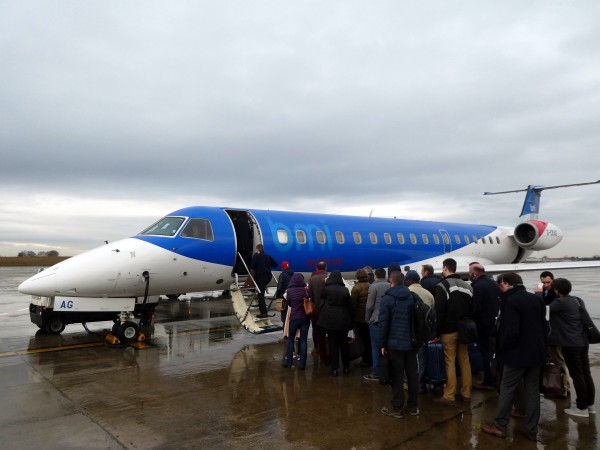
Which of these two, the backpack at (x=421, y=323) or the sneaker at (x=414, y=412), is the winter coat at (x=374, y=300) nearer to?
the backpack at (x=421, y=323)

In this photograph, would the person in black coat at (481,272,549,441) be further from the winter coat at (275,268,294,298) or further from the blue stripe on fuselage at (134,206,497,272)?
the blue stripe on fuselage at (134,206,497,272)

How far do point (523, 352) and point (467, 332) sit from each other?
3.16ft

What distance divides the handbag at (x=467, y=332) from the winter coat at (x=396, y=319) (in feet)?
2.52

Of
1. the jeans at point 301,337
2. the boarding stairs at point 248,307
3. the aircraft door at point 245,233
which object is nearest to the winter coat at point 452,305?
the jeans at point 301,337

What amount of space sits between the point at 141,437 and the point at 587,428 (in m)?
5.04

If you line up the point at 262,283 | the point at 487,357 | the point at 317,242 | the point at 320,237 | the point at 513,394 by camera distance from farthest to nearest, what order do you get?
the point at 320,237
the point at 317,242
the point at 262,283
the point at 487,357
the point at 513,394

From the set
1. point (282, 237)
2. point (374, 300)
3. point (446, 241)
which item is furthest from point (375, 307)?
point (446, 241)

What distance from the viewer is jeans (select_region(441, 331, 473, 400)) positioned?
5.95 m

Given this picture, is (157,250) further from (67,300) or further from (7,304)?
(7,304)

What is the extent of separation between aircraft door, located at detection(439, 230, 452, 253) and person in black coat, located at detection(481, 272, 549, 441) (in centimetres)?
1412

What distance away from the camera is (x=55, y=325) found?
36.6ft

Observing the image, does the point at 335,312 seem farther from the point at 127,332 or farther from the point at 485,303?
the point at 127,332

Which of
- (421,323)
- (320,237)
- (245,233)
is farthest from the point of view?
(320,237)

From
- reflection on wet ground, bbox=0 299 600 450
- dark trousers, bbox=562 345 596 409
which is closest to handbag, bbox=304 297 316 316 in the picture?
reflection on wet ground, bbox=0 299 600 450
